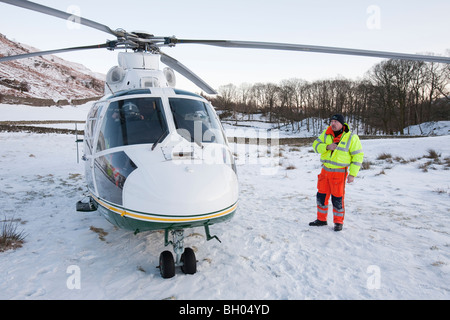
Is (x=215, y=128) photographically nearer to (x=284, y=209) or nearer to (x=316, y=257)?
(x=316, y=257)

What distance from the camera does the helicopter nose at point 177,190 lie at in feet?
9.59

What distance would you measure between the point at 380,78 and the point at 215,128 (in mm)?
46902

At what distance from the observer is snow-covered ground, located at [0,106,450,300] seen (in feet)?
10.2

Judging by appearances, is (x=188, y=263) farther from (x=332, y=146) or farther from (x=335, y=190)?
(x=332, y=146)

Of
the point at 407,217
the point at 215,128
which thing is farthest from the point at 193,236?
the point at 407,217

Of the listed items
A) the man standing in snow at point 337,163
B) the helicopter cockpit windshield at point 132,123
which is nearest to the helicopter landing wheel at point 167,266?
the helicopter cockpit windshield at point 132,123

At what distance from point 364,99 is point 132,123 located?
190 feet

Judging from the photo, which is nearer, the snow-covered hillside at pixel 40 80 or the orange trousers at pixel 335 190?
the orange trousers at pixel 335 190

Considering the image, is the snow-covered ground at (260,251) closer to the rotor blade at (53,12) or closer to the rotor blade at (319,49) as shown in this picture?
the rotor blade at (319,49)

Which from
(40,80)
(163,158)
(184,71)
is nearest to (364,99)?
(184,71)

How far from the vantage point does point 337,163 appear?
4.84 meters

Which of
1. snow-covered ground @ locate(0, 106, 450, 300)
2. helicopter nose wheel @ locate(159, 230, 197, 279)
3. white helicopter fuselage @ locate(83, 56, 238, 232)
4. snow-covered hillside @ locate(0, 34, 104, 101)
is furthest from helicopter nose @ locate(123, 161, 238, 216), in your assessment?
snow-covered hillside @ locate(0, 34, 104, 101)

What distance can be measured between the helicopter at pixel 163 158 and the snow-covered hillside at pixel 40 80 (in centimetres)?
5334

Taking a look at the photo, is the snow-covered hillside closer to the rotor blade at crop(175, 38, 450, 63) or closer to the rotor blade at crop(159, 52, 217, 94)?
the rotor blade at crop(159, 52, 217, 94)
